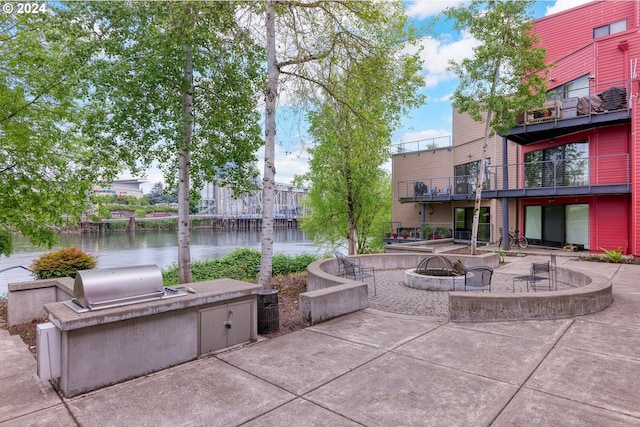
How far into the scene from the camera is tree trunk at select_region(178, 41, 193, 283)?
8.12m

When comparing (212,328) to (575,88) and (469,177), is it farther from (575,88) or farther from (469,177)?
(469,177)

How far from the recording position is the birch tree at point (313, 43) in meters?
7.61

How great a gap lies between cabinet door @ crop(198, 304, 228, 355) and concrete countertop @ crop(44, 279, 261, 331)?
14 cm

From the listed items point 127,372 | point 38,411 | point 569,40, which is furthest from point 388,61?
point 569,40

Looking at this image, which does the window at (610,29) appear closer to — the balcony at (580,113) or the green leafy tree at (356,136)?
the balcony at (580,113)

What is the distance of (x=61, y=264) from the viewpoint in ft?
29.3

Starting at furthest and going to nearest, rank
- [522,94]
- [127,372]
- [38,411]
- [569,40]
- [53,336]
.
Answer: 1. [569,40]
2. [522,94]
3. [127,372]
4. [53,336]
5. [38,411]

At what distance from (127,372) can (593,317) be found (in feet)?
23.6

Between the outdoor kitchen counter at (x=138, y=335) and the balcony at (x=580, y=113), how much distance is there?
15594mm

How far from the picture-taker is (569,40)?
17531 mm

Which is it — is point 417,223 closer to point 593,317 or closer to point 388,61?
point 388,61

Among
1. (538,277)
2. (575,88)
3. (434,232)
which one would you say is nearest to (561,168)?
(575,88)

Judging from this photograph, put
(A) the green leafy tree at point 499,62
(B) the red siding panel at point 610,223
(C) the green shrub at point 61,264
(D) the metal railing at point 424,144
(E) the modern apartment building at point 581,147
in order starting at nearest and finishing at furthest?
(C) the green shrub at point 61,264
(A) the green leafy tree at point 499,62
(E) the modern apartment building at point 581,147
(B) the red siding panel at point 610,223
(D) the metal railing at point 424,144

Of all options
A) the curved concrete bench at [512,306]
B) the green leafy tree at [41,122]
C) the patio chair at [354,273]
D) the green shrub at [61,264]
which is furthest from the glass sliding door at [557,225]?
the green shrub at [61,264]
